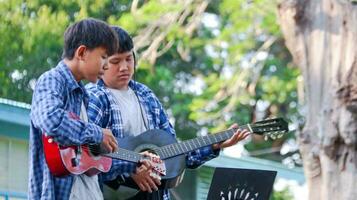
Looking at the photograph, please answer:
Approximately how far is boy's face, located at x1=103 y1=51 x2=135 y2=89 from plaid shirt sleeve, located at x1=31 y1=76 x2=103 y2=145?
66 centimetres

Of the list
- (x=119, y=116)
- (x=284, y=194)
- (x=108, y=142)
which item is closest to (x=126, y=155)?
(x=119, y=116)

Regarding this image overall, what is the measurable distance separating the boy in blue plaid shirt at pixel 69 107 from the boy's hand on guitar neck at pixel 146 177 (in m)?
0.28

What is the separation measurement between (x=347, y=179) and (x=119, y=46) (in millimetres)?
4413

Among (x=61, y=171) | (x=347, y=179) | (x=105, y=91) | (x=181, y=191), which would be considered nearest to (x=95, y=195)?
(x=61, y=171)

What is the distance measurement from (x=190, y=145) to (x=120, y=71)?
0.47 metres

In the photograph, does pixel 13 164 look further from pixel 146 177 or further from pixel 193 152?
pixel 146 177

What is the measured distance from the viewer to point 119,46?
451 centimetres

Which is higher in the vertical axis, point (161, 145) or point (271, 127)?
point (271, 127)

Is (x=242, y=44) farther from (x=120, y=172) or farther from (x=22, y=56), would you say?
(x=120, y=172)

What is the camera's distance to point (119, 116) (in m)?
4.44

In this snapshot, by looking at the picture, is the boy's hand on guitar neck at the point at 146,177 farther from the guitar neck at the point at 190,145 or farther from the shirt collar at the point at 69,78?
the shirt collar at the point at 69,78

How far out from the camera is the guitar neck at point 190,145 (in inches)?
177

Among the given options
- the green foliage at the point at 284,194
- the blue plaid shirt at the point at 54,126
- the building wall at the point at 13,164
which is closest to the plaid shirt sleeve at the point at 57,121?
the blue plaid shirt at the point at 54,126

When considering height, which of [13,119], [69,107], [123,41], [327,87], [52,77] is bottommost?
[69,107]
